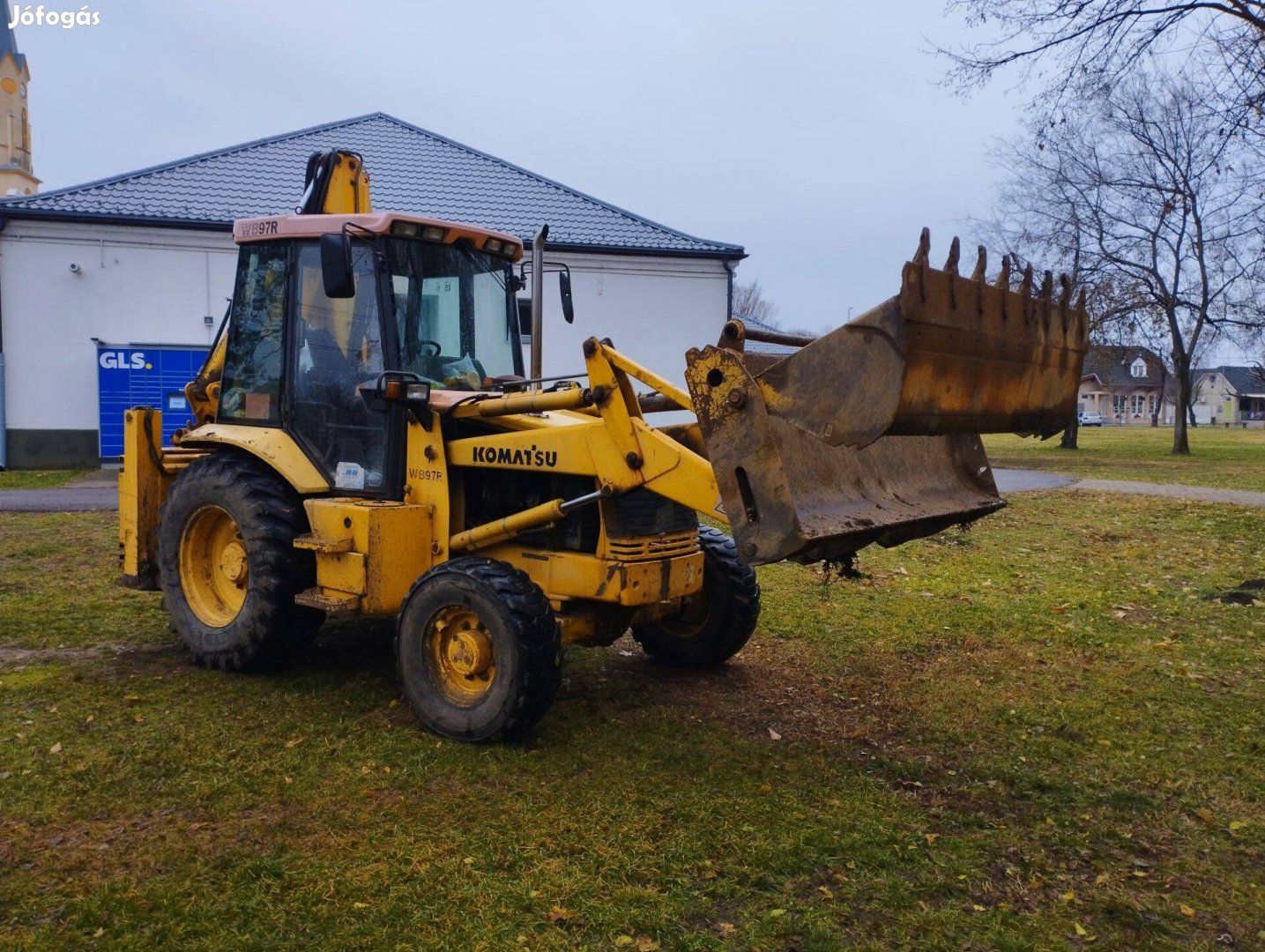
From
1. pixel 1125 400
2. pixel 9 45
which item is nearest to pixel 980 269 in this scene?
pixel 9 45

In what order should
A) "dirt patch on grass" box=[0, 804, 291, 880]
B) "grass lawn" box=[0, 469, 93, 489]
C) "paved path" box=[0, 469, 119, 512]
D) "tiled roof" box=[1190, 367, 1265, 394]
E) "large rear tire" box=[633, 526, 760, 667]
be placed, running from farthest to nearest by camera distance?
"tiled roof" box=[1190, 367, 1265, 394], "grass lawn" box=[0, 469, 93, 489], "paved path" box=[0, 469, 119, 512], "large rear tire" box=[633, 526, 760, 667], "dirt patch on grass" box=[0, 804, 291, 880]

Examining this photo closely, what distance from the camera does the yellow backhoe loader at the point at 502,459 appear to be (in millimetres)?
4504

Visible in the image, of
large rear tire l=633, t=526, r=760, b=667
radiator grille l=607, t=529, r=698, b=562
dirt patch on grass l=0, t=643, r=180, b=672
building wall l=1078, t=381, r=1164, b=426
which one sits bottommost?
dirt patch on grass l=0, t=643, r=180, b=672

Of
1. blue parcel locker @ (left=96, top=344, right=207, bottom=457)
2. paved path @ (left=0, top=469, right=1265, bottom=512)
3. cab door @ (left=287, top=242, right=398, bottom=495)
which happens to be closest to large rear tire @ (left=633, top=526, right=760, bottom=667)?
cab door @ (left=287, top=242, right=398, bottom=495)

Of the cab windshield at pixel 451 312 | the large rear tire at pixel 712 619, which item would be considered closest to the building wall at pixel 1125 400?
the large rear tire at pixel 712 619

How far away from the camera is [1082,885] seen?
3916 millimetres

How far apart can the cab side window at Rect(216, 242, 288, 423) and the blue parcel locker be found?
515 inches

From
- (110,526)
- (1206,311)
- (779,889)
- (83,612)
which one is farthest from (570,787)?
(1206,311)

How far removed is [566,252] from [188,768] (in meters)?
17.8

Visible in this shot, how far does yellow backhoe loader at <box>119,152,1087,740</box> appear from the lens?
4.50m

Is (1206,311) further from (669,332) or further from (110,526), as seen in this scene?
(110,526)

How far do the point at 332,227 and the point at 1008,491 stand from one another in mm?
14906

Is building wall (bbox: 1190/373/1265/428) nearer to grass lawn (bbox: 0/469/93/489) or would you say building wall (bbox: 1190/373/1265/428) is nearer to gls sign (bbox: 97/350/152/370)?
gls sign (bbox: 97/350/152/370)

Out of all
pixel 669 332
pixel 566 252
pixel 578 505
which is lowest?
pixel 578 505
